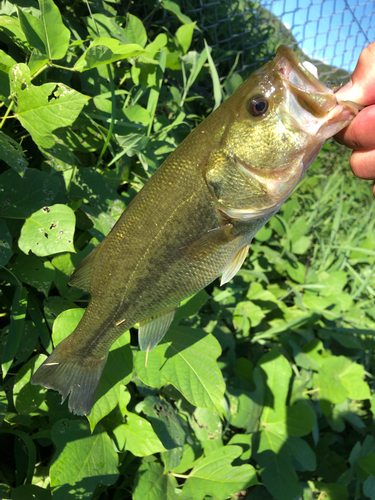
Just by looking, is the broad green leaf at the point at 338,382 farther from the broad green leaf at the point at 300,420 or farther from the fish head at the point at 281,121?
the fish head at the point at 281,121

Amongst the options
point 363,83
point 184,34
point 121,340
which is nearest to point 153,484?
point 121,340

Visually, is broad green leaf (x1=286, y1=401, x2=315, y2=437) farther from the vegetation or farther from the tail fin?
the tail fin

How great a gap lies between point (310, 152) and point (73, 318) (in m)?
1.17

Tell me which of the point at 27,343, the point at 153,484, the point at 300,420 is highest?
the point at 27,343

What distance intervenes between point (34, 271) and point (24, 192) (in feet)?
1.21

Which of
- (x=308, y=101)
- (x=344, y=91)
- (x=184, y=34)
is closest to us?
(x=308, y=101)

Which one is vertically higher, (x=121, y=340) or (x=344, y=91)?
(x=344, y=91)

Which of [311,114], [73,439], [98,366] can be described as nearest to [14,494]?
[73,439]

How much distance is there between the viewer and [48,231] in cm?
149

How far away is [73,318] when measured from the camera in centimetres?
150

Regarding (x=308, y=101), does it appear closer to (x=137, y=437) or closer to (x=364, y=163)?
(x=364, y=163)

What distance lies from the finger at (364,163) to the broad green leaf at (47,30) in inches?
52.2

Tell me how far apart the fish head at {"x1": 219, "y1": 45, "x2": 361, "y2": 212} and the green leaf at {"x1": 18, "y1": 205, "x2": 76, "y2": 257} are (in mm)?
751

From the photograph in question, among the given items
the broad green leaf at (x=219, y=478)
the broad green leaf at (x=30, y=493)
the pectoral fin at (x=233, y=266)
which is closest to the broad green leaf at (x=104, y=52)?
the pectoral fin at (x=233, y=266)
